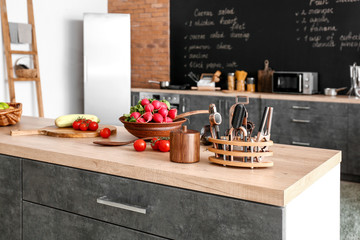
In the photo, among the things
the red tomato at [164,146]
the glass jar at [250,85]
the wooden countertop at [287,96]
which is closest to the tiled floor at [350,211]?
the wooden countertop at [287,96]

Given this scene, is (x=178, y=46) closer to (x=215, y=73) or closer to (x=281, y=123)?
(x=215, y=73)

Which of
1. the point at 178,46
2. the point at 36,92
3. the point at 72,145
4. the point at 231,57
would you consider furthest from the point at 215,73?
the point at 72,145

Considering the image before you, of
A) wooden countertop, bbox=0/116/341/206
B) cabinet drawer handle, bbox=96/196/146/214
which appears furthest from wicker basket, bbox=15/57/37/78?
cabinet drawer handle, bbox=96/196/146/214

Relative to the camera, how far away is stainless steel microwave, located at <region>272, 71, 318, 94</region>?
5.61 meters

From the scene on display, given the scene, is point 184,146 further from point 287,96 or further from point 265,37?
point 265,37

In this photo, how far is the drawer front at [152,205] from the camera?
1543mm

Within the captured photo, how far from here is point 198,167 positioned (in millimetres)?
1810

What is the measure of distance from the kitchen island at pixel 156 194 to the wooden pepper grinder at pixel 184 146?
0.13 ft

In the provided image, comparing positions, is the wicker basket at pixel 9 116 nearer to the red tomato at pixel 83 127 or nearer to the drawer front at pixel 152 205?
the red tomato at pixel 83 127

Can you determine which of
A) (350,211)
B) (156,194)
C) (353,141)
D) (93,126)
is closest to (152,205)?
(156,194)

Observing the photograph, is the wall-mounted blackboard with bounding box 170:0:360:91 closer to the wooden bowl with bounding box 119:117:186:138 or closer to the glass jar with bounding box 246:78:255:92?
the glass jar with bounding box 246:78:255:92

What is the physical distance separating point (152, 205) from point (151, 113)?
742mm

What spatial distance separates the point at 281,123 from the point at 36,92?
3.66 m

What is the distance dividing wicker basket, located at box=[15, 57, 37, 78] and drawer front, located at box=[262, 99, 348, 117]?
3270 millimetres
